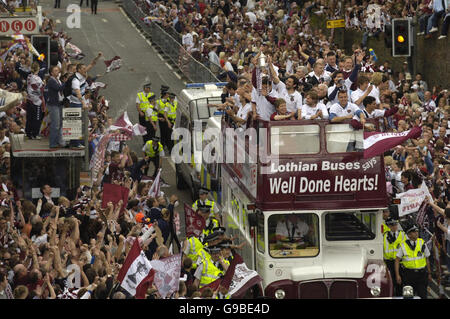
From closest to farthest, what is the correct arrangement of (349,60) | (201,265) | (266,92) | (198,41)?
(201,265) < (266,92) < (349,60) < (198,41)

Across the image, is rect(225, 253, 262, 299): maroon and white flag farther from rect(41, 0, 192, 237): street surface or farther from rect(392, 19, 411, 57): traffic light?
rect(392, 19, 411, 57): traffic light

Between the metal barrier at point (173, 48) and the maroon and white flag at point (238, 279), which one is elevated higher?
the metal barrier at point (173, 48)

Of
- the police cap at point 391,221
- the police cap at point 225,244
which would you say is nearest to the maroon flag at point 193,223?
the police cap at point 225,244

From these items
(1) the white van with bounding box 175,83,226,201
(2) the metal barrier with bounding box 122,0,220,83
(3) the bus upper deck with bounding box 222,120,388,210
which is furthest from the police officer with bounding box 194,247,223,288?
(2) the metal barrier with bounding box 122,0,220,83

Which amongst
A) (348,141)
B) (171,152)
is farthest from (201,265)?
(171,152)

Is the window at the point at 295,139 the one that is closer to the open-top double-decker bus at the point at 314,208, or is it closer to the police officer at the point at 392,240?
the open-top double-decker bus at the point at 314,208

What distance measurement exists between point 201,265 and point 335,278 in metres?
2.01

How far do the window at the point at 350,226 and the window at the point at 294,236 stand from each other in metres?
0.24

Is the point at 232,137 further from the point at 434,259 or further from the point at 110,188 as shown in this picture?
the point at 434,259

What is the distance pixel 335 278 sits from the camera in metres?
15.0

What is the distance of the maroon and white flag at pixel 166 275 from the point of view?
1287 centimetres

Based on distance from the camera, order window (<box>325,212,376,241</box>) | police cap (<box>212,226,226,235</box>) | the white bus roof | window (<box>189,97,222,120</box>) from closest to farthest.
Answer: window (<box>325,212,376,241</box>) → police cap (<box>212,226,226,235</box>) → window (<box>189,97,222,120</box>) → the white bus roof

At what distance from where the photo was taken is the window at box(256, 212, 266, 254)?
15.4 m

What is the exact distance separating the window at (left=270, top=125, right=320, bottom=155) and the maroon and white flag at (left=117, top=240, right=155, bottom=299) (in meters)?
3.49
